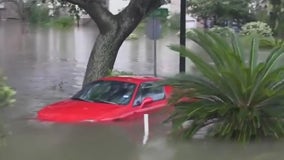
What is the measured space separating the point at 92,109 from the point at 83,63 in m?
19.4

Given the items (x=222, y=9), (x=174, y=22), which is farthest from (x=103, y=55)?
(x=174, y=22)

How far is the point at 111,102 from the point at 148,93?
3.04 ft

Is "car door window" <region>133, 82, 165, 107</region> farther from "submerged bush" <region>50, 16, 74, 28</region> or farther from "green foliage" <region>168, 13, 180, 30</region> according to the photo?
"submerged bush" <region>50, 16, 74, 28</region>

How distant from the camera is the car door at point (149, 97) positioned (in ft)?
42.3

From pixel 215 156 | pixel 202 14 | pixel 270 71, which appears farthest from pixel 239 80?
pixel 202 14

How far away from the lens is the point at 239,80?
10.7 m

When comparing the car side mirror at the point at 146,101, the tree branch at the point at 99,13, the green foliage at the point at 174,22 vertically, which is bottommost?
the car side mirror at the point at 146,101

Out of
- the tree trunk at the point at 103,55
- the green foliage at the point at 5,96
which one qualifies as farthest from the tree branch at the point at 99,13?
the green foliage at the point at 5,96

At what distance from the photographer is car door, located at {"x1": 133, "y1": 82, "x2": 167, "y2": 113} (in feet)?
42.3

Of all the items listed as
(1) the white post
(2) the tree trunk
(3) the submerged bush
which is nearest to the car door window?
(1) the white post

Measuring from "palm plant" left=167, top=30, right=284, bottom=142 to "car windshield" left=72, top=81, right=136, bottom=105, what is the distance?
71.4 inches

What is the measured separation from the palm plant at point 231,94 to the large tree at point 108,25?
19.1ft

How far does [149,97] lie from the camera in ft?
43.5

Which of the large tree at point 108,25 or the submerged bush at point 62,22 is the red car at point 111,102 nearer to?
the large tree at point 108,25
